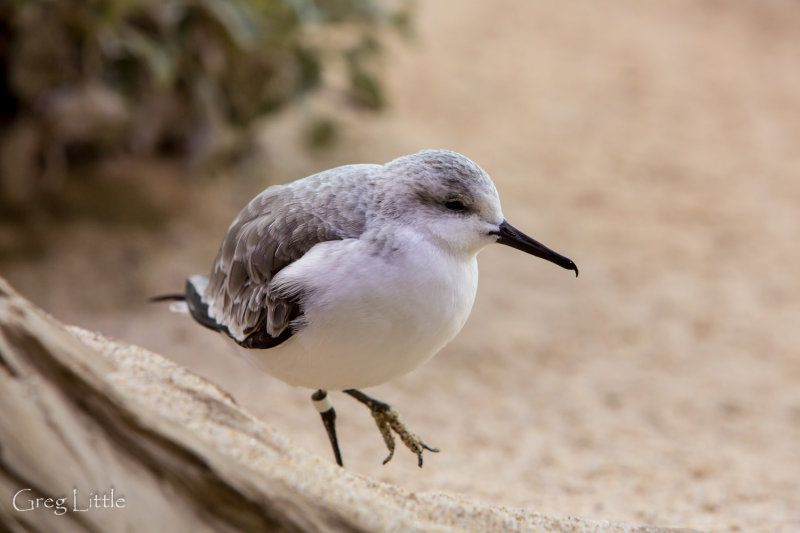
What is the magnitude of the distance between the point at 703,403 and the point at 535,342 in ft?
3.03

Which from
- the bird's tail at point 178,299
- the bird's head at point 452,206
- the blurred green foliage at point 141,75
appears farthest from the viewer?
the blurred green foliage at point 141,75

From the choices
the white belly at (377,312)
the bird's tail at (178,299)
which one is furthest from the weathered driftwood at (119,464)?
the bird's tail at (178,299)

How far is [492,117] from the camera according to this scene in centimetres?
694

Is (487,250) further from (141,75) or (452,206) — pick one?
(452,206)

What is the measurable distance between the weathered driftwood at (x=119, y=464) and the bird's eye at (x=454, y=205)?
25.4 inches

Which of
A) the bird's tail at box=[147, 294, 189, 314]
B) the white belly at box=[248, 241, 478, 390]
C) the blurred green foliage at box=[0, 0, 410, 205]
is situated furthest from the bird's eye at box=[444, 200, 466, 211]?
the blurred green foliage at box=[0, 0, 410, 205]

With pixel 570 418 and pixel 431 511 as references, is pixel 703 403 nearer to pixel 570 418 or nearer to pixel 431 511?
pixel 570 418

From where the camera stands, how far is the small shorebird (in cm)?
175

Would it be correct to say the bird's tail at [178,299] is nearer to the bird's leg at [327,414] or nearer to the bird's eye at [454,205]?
the bird's leg at [327,414]

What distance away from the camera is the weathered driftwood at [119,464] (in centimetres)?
146

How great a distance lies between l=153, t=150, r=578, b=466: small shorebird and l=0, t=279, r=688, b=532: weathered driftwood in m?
0.27

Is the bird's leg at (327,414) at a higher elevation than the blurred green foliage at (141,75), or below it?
below

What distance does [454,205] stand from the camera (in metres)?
1.89

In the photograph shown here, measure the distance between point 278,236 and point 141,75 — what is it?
2.93 meters
